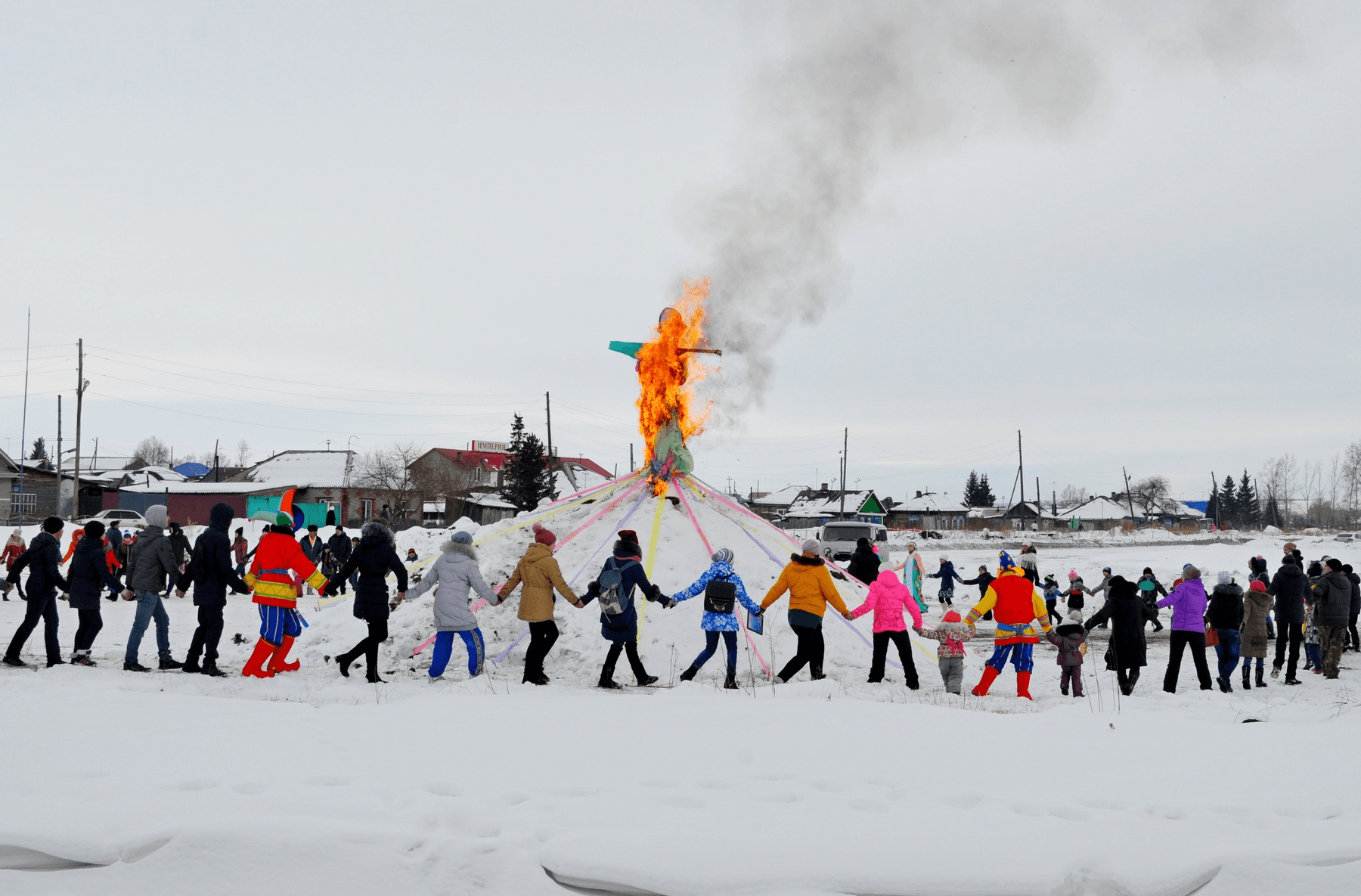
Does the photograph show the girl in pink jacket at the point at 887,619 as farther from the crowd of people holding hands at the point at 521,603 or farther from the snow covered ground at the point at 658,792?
the snow covered ground at the point at 658,792

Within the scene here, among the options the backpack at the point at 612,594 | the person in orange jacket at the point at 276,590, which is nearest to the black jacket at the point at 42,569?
the person in orange jacket at the point at 276,590

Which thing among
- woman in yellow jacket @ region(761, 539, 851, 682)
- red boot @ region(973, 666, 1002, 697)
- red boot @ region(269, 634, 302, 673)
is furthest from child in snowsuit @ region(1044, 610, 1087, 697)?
red boot @ region(269, 634, 302, 673)

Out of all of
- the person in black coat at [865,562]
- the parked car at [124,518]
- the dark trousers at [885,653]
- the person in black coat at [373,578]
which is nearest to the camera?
the person in black coat at [373,578]

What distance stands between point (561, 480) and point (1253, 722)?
56645mm

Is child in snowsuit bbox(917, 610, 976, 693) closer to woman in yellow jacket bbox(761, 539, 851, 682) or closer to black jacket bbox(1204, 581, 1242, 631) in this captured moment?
woman in yellow jacket bbox(761, 539, 851, 682)

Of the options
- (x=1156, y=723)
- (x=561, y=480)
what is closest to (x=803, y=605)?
(x=1156, y=723)

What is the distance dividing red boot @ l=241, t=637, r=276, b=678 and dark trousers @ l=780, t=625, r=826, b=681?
5259mm

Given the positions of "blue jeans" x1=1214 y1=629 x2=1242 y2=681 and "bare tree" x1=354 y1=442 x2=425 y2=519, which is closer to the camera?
"blue jeans" x1=1214 y1=629 x2=1242 y2=681

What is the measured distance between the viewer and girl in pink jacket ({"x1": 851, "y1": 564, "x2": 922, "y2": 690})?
31.4ft

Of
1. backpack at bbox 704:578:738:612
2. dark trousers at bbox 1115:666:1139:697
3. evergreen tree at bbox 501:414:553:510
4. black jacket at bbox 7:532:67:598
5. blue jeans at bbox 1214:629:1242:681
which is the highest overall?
evergreen tree at bbox 501:414:553:510

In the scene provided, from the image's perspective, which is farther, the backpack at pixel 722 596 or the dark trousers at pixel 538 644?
the backpack at pixel 722 596

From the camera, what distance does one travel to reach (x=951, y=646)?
9.88 metres

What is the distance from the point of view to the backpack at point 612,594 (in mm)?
8836

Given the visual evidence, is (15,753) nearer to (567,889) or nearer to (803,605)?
(567,889)
